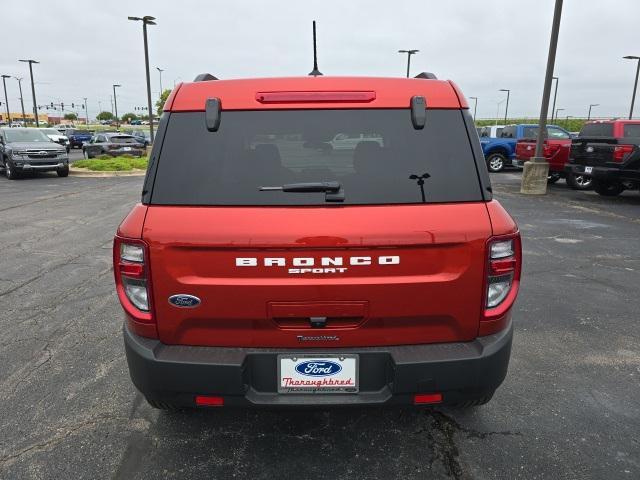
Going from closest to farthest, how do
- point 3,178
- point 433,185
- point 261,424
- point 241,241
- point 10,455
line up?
point 241,241 → point 433,185 → point 10,455 → point 261,424 → point 3,178

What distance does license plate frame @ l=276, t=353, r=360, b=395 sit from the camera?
222cm

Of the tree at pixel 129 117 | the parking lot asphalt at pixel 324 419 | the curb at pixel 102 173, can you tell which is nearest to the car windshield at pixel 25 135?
the curb at pixel 102 173

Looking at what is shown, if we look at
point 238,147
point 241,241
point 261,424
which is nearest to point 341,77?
point 238,147

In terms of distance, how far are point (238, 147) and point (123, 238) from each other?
0.68m

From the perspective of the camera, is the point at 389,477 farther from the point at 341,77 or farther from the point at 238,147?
the point at 341,77

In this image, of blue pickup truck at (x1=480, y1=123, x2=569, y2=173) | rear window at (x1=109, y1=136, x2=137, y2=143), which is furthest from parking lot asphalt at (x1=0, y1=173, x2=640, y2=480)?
rear window at (x1=109, y1=136, x2=137, y2=143)

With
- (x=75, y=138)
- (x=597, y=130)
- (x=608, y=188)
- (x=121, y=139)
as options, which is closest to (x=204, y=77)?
(x=597, y=130)

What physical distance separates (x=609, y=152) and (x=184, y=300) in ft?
41.9

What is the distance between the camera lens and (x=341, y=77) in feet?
8.19

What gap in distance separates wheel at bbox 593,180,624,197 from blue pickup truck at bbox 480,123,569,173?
582cm

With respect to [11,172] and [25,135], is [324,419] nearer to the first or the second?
[11,172]

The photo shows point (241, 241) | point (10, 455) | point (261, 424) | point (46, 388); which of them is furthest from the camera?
point (46, 388)

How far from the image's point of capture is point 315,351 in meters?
2.23

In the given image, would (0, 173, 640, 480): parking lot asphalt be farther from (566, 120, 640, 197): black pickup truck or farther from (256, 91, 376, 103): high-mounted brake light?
(566, 120, 640, 197): black pickup truck
